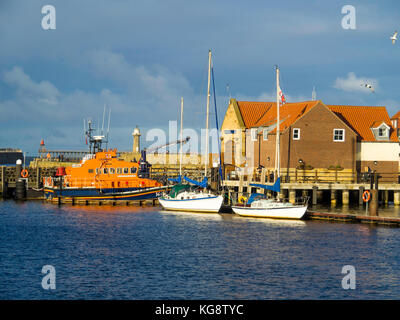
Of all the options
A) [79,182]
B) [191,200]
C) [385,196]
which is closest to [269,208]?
[191,200]

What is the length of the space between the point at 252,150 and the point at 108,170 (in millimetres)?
15928

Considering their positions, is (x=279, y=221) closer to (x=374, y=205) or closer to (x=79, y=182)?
(x=374, y=205)

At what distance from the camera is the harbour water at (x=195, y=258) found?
2714 centimetres

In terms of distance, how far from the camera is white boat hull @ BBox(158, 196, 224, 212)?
2167 inches

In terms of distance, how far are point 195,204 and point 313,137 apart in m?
14.9

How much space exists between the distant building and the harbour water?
46.7 ft

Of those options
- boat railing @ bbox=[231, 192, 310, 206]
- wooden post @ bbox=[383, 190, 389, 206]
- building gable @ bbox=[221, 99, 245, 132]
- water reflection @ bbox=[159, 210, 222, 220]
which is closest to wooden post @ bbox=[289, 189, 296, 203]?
boat railing @ bbox=[231, 192, 310, 206]

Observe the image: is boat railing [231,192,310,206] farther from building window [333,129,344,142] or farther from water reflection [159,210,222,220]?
building window [333,129,344,142]

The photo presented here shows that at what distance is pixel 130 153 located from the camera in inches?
3814

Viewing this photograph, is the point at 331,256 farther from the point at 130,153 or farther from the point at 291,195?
the point at 130,153

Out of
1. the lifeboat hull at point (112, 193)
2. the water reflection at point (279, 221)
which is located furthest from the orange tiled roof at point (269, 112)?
the water reflection at point (279, 221)

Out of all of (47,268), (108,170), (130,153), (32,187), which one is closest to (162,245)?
(47,268)

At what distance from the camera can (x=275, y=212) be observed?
4956 cm

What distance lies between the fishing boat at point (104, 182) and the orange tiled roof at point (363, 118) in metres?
21.6
